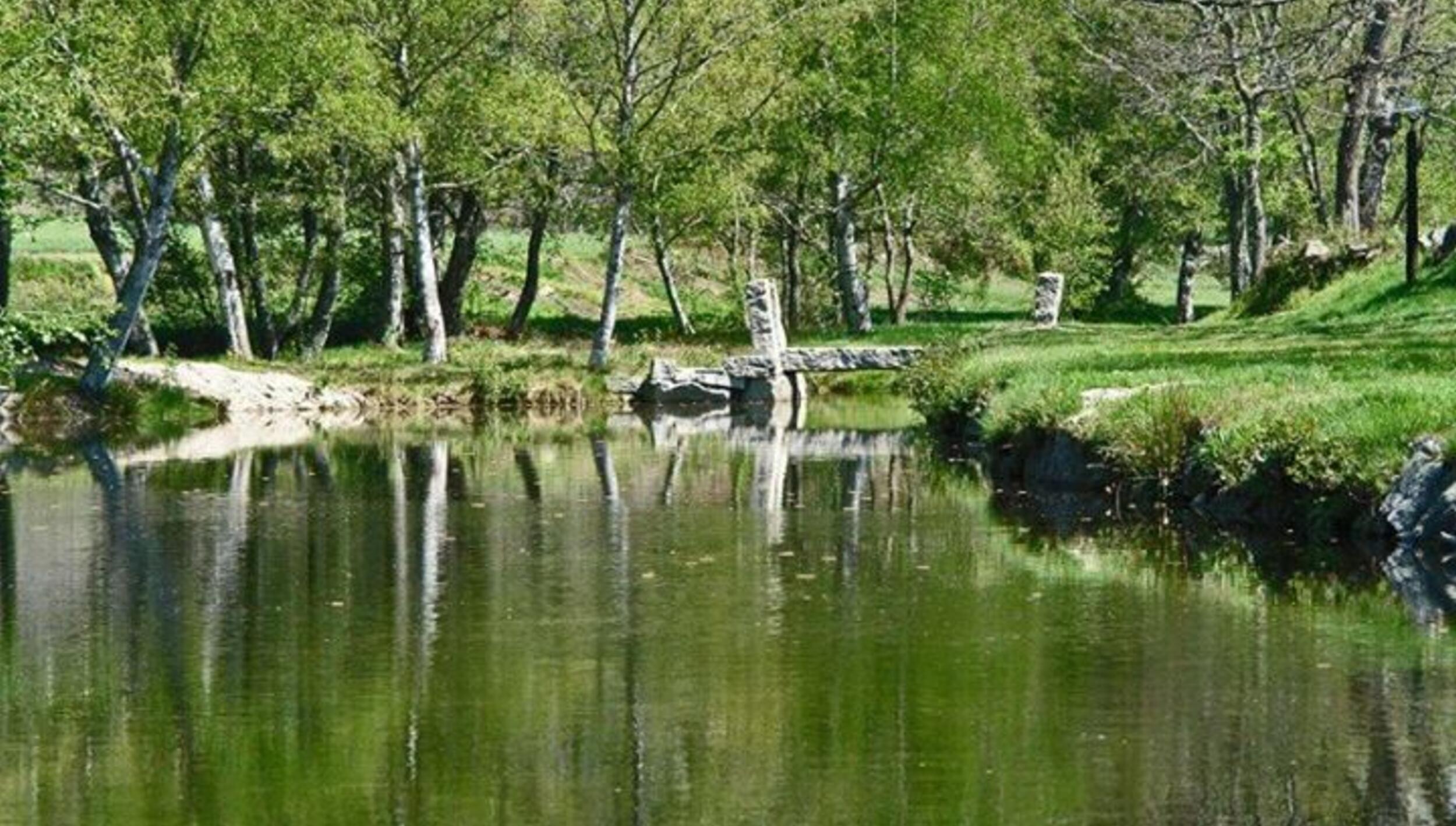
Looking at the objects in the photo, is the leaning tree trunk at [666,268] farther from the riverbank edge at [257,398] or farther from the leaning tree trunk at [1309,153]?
the leaning tree trunk at [1309,153]

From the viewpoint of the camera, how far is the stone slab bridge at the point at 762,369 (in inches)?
2077

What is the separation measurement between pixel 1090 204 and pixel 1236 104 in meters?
9.17

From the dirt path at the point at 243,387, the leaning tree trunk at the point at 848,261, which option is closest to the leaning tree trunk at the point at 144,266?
the dirt path at the point at 243,387

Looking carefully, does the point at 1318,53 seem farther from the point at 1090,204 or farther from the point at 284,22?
the point at 1090,204

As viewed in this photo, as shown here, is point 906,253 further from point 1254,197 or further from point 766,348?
point 766,348

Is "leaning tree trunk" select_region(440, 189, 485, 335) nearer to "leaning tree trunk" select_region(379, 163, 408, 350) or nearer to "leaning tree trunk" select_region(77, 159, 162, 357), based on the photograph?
"leaning tree trunk" select_region(379, 163, 408, 350)

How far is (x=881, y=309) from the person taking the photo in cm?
7744

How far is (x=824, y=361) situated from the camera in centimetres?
5478

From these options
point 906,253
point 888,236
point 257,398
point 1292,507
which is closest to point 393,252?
point 257,398

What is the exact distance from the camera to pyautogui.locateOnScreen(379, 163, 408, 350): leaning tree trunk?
5581cm

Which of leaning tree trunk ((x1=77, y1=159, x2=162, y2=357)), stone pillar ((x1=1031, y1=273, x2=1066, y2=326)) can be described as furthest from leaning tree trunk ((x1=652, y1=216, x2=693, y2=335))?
leaning tree trunk ((x1=77, y1=159, x2=162, y2=357))

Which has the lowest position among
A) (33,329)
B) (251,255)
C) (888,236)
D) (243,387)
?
(243,387)

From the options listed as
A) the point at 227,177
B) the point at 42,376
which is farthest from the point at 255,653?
the point at 227,177

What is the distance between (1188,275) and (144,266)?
3693 centimetres
